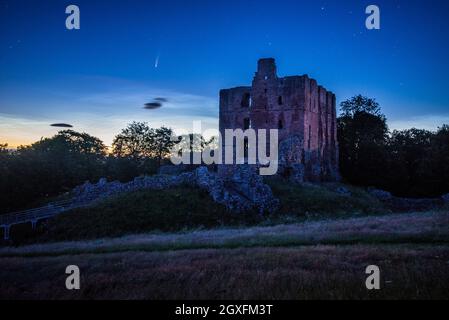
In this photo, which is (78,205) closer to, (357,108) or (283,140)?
(283,140)

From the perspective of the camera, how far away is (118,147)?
72.0m

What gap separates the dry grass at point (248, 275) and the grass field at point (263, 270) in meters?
0.02

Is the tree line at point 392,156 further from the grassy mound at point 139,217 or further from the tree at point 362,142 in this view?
the grassy mound at point 139,217

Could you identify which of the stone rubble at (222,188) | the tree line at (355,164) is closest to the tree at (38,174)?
the tree line at (355,164)

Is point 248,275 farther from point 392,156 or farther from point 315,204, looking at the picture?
point 392,156

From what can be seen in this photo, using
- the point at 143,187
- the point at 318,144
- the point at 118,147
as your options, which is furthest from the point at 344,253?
the point at 118,147

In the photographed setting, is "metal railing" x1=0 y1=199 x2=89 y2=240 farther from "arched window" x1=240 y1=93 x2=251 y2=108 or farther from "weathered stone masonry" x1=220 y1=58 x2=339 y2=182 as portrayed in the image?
"arched window" x1=240 y1=93 x2=251 y2=108

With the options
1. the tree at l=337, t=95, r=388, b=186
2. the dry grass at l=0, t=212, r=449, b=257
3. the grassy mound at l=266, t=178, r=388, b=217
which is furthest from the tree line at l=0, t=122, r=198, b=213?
the tree at l=337, t=95, r=388, b=186

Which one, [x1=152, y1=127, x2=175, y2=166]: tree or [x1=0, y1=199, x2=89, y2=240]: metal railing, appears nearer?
[x1=0, y1=199, x2=89, y2=240]: metal railing

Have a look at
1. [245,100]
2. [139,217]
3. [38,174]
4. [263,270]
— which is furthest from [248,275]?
[245,100]

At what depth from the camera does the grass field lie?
21.8 feet

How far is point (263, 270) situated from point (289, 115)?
34093 millimetres

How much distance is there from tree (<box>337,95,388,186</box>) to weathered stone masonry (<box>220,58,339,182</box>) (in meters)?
3.33

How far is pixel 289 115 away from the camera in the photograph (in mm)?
40875
